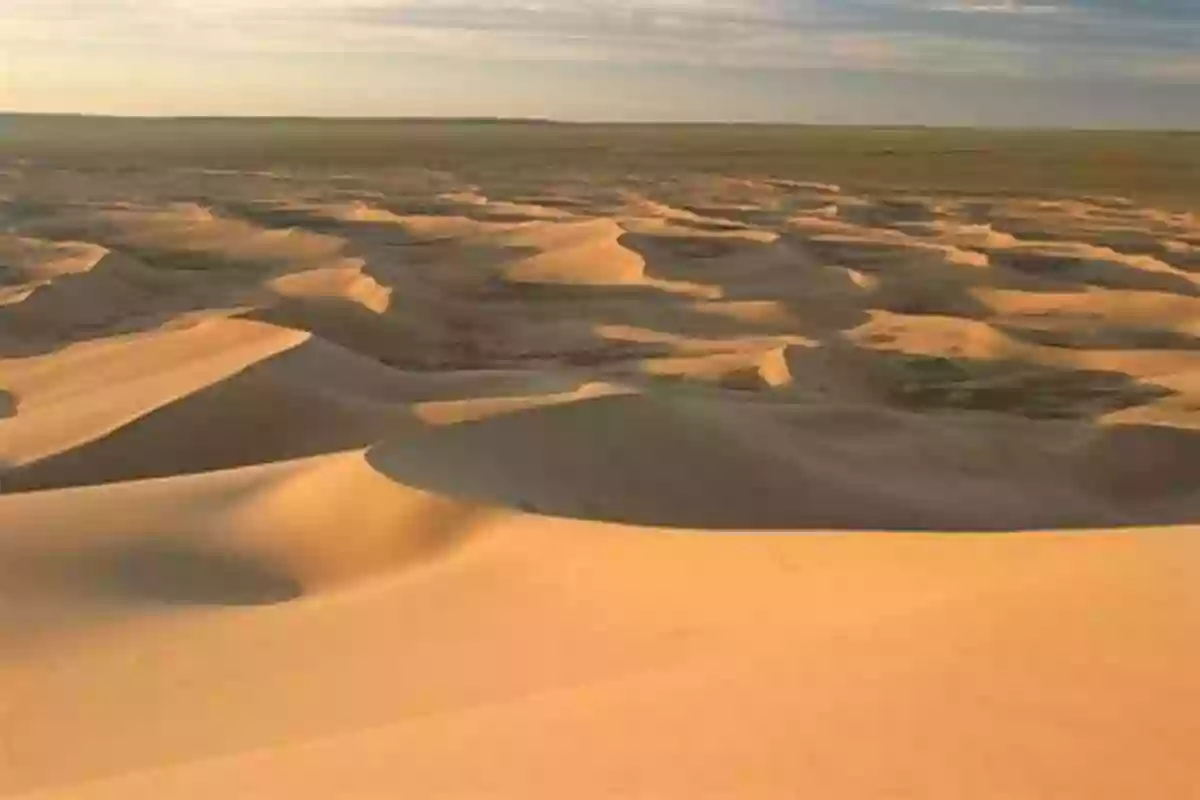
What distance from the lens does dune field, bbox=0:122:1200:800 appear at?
2.94m

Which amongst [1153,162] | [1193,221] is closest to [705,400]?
[1193,221]

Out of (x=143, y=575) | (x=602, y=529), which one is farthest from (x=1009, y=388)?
(x=143, y=575)

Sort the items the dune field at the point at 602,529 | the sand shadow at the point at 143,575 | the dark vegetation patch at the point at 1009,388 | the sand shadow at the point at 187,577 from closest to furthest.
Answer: the dune field at the point at 602,529
the sand shadow at the point at 143,575
the sand shadow at the point at 187,577
the dark vegetation patch at the point at 1009,388

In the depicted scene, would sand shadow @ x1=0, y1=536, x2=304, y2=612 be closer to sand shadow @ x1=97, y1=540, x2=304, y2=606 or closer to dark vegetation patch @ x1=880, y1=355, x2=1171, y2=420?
sand shadow @ x1=97, y1=540, x2=304, y2=606

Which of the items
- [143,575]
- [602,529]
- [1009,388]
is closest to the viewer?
[143,575]

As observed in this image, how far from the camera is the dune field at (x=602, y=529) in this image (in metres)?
2.94

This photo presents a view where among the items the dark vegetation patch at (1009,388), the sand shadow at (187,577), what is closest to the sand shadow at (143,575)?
the sand shadow at (187,577)

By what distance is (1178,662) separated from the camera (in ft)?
10.1

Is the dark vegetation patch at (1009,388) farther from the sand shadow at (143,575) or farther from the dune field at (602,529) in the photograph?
the sand shadow at (143,575)

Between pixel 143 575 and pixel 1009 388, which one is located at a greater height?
pixel 143 575

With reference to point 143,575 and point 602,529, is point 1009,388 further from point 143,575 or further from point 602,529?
point 143,575

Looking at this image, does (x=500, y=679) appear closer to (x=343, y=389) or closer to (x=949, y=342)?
(x=343, y=389)

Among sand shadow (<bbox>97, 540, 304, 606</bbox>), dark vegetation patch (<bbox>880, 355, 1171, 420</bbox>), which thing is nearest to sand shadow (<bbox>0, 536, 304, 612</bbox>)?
sand shadow (<bbox>97, 540, 304, 606</bbox>)

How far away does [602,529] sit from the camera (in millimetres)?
5473
